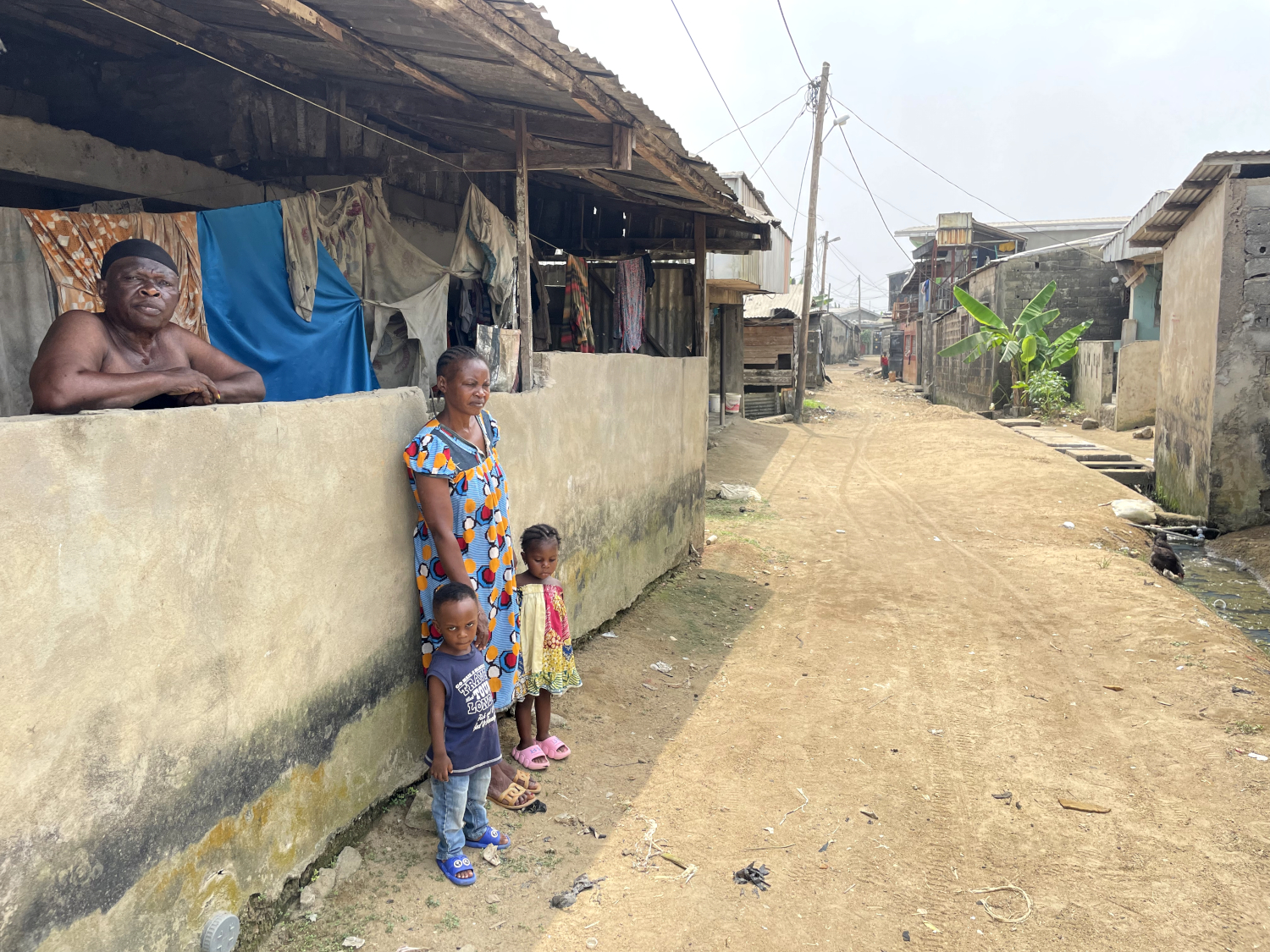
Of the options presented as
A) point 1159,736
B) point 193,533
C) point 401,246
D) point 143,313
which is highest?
point 401,246

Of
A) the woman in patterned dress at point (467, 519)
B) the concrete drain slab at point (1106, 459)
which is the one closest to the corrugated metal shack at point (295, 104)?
the woman in patterned dress at point (467, 519)

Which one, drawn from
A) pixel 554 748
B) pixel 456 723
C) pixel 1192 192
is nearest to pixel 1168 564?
pixel 1192 192

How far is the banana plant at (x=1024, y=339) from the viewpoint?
65.6ft

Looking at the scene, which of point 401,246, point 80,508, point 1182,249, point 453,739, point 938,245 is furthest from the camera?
point 938,245

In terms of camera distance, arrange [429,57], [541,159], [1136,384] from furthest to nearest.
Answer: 1. [1136,384]
2. [541,159]
3. [429,57]

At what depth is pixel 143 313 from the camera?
2.68 m

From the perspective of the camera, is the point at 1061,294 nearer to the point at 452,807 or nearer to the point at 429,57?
the point at 429,57

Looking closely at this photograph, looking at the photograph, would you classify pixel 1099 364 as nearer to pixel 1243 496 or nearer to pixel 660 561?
pixel 1243 496

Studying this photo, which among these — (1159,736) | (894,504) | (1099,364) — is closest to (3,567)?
(1159,736)

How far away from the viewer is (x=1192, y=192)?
389 inches

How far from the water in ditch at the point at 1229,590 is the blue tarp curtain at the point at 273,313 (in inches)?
271

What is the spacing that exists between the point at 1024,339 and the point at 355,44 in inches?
773

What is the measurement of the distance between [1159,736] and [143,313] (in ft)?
17.3

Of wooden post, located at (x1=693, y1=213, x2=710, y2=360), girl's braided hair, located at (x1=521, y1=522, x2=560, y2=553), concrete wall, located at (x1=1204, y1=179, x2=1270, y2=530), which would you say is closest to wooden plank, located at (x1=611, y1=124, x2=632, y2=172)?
girl's braided hair, located at (x1=521, y1=522, x2=560, y2=553)
